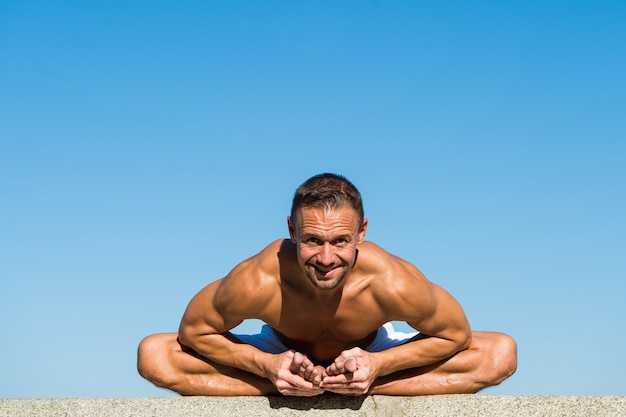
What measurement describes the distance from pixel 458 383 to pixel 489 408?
62 cm

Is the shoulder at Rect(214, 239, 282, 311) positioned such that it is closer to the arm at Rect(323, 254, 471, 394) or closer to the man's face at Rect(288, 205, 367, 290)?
the man's face at Rect(288, 205, 367, 290)

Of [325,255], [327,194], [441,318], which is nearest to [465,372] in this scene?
[441,318]

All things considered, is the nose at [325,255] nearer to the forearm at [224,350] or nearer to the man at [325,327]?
the man at [325,327]

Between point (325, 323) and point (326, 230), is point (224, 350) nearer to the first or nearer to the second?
point (325, 323)

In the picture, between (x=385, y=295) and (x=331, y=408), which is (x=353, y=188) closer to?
(x=385, y=295)

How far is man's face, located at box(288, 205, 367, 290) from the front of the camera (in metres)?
5.16

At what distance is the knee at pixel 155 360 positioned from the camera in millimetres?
5969

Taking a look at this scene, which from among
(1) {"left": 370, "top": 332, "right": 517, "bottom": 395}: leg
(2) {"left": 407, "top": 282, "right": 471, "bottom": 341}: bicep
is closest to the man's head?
(2) {"left": 407, "top": 282, "right": 471, "bottom": 341}: bicep

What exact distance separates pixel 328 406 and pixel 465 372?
1070mm

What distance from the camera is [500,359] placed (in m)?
5.95

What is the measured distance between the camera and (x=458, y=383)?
585 centimetres

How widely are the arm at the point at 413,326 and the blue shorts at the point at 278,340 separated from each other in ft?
0.88

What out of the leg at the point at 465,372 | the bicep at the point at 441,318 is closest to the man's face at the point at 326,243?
the bicep at the point at 441,318

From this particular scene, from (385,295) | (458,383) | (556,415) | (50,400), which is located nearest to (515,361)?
(458,383)
